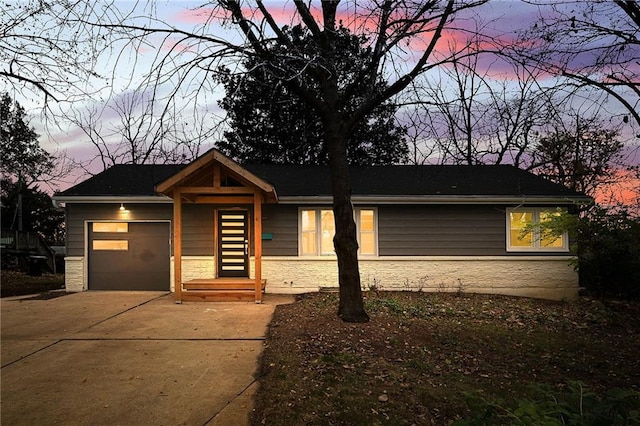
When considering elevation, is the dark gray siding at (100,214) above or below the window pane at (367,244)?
above

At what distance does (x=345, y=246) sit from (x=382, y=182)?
5893 millimetres

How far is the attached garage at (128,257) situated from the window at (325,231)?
12.6 ft

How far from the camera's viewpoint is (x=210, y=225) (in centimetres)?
1174

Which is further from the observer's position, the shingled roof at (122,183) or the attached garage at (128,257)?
the attached garage at (128,257)

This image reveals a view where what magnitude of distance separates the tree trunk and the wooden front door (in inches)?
196

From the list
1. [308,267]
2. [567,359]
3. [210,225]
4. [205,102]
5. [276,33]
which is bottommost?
[567,359]

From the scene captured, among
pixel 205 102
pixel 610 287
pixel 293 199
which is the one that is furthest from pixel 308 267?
pixel 610 287

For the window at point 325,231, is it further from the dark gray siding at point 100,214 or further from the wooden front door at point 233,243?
the dark gray siding at point 100,214

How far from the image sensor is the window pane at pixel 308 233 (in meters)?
11.8

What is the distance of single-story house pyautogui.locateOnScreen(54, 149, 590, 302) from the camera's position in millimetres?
11625

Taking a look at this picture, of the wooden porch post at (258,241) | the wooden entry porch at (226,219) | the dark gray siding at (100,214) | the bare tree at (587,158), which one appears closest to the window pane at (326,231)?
the wooden entry porch at (226,219)

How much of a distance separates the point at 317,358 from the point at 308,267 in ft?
19.9

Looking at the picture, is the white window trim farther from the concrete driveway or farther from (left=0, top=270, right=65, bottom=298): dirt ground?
(left=0, top=270, right=65, bottom=298): dirt ground

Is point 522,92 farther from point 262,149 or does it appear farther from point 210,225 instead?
point 262,149
